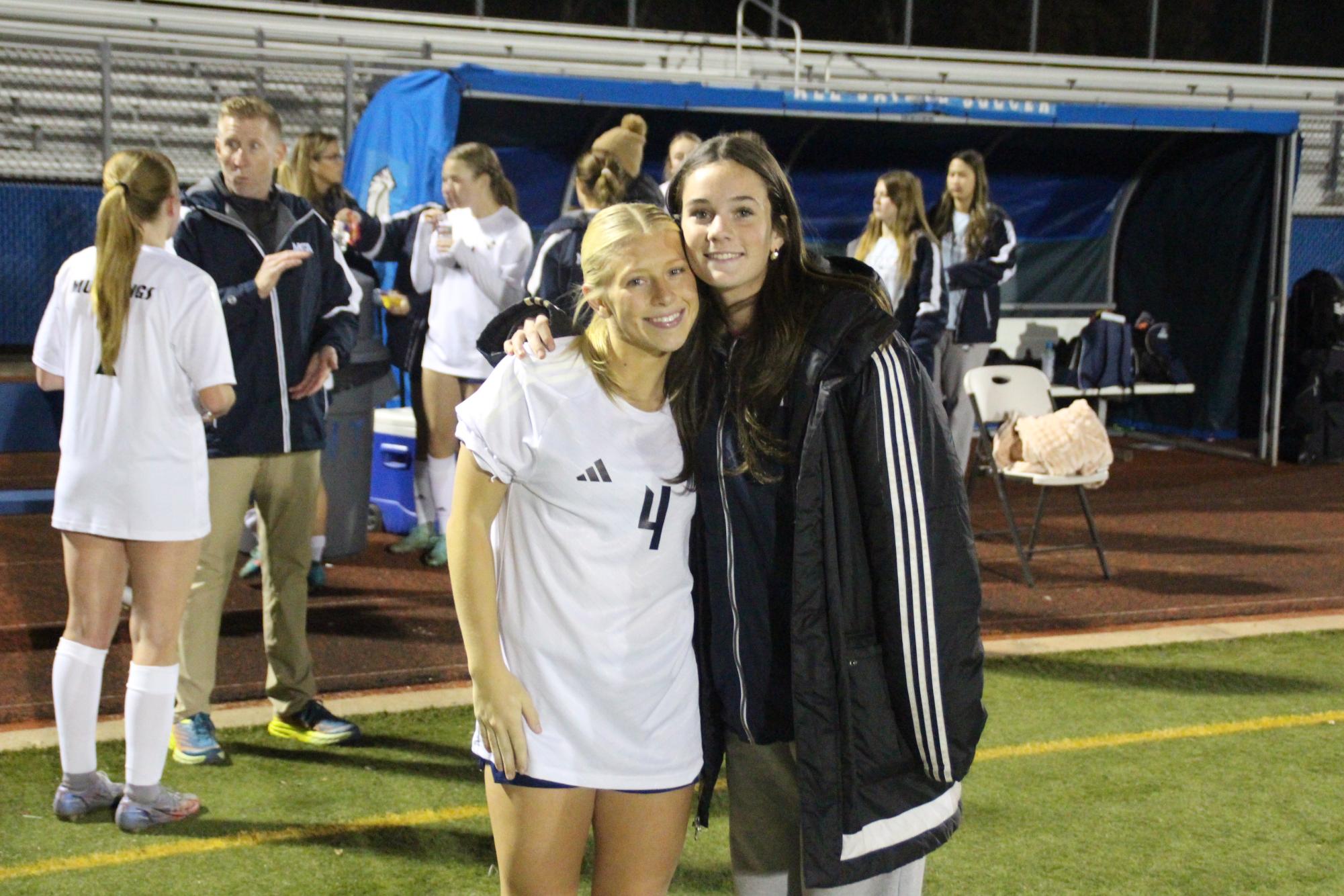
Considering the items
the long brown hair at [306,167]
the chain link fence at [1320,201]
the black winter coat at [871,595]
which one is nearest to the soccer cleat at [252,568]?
the long brown hair at [306,167]

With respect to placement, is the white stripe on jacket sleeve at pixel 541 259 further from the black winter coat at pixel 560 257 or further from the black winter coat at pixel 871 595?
the black winter coat at pixel 871 595

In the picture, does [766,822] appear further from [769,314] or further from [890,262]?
[890,262]

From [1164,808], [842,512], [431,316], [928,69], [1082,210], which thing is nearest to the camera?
[842,512]

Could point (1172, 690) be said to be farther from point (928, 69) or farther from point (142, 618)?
point (928, 69)

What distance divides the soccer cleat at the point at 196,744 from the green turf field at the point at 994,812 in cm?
5

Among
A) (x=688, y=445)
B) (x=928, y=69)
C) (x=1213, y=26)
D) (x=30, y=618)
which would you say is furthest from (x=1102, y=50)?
(x=688, y=445)

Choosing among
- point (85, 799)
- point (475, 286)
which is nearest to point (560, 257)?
point (475, 286)

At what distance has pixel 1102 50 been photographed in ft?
65.6

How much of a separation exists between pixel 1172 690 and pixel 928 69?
13838mm

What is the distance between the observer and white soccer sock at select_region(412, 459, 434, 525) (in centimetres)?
→ 690

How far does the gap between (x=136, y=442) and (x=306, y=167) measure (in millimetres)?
3365

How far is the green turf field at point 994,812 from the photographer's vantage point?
3.50 metres

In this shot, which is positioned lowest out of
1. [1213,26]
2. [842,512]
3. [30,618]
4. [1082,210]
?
[30,618]

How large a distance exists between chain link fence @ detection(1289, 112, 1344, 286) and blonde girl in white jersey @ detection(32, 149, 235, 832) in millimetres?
8941
